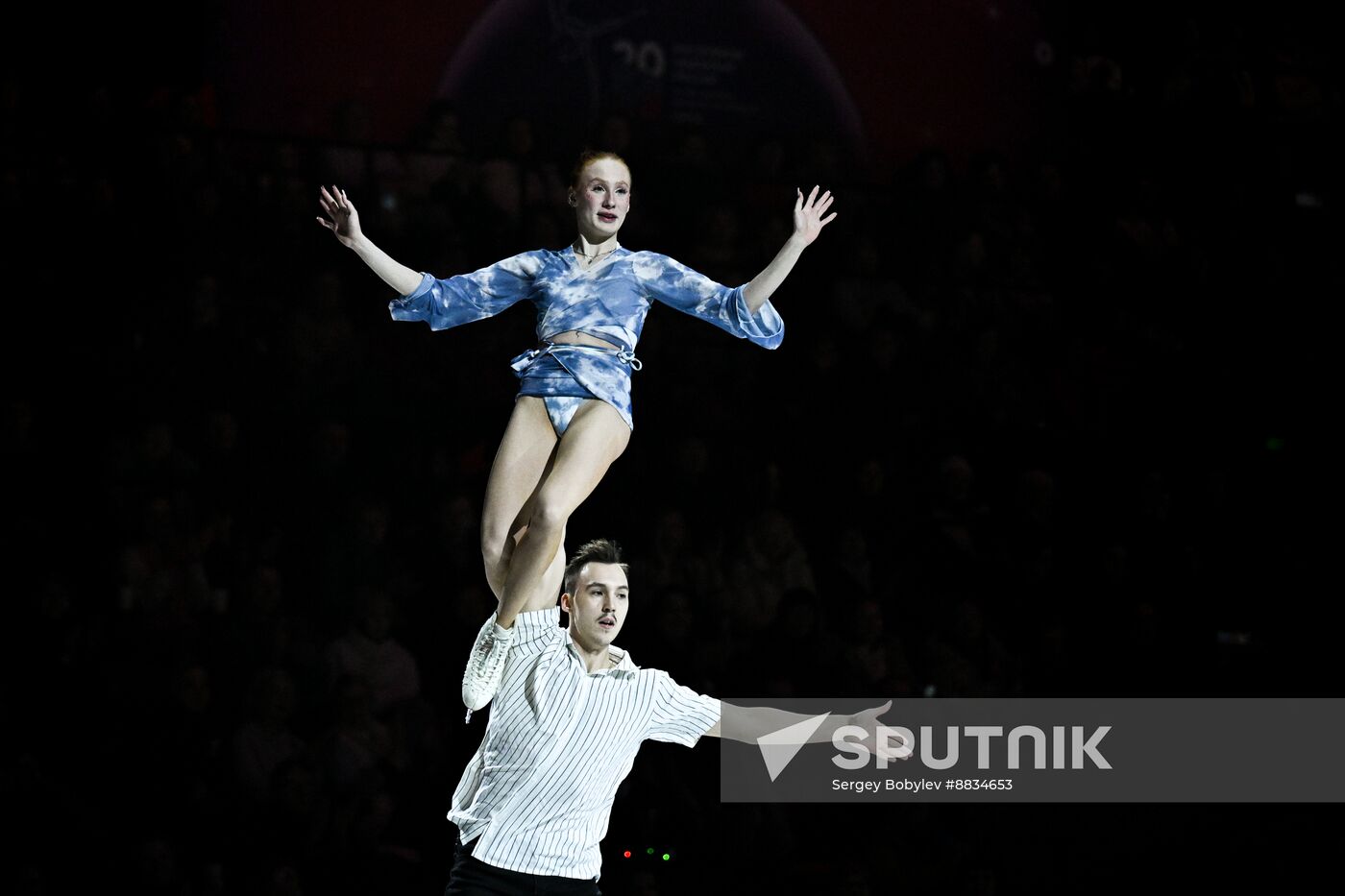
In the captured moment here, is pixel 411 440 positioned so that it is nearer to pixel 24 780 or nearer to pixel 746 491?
pixel 746 491

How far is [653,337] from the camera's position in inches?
288

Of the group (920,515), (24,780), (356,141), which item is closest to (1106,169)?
(920,515)

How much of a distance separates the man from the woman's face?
0.85 metres

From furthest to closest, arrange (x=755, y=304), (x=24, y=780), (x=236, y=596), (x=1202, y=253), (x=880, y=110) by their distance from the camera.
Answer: (x=880, y=110), (x=1202, y=253), (x=236, y=596), (x=24, y=780), (x=755, y=304)

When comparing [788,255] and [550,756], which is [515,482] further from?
[788,255]

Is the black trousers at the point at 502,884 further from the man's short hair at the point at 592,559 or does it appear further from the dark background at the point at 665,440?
the dark background at the point at 665,440

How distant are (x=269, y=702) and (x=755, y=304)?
291 centimetres

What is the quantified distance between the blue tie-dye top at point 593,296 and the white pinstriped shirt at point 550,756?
31.0 inches

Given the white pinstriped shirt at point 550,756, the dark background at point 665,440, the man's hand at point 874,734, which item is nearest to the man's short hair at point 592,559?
the white pinstriped shirt at point 550,756

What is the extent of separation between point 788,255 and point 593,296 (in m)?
0.53

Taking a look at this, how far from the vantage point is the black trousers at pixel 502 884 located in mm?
4148

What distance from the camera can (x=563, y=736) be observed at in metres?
4.21
